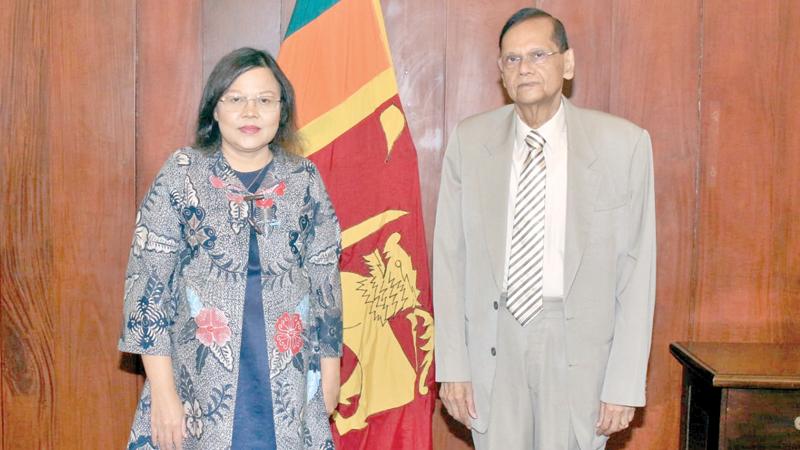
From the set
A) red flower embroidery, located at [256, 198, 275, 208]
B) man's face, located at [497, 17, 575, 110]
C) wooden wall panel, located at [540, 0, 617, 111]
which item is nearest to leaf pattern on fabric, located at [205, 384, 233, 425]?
red flower embroidery, located at [256, 198, 275, 208]

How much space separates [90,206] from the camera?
244cm

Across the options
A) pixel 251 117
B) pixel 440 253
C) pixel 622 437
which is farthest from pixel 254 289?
pixel 622 437

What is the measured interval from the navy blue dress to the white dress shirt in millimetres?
585

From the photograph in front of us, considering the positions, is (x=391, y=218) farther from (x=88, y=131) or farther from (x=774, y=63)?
(x=774, y=63)

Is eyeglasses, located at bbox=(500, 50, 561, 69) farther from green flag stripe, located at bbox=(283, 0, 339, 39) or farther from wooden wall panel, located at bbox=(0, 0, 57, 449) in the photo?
wooden wall panel, located at bbox=(0, 0, 57, 449)

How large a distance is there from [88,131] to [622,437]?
181 centimetres

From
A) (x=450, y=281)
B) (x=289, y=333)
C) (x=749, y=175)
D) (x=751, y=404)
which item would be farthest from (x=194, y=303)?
(x=749, y=175)

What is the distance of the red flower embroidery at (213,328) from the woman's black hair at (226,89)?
0.35 m

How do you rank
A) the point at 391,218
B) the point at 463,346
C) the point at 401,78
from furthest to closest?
the point at 401,78, the point at 391,218, the point at 463,346

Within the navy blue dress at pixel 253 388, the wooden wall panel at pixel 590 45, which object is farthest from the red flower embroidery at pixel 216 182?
the wooden wall panel at pixel 590 45

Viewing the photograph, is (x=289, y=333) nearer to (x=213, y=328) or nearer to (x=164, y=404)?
(x=213, y=328)

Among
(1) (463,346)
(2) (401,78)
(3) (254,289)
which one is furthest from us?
(2) (401,78)

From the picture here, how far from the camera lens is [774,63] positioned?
2.39m

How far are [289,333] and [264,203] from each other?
27 centimetres
